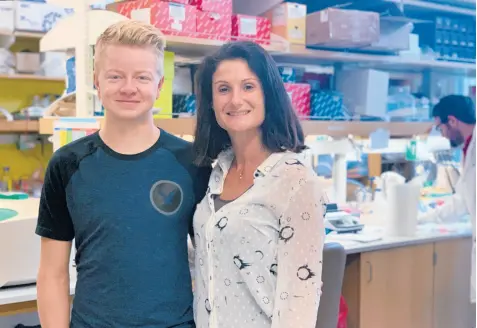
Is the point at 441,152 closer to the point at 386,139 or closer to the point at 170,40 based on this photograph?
the point at 386,139

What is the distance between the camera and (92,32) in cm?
233

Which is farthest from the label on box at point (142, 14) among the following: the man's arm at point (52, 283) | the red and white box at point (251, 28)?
the man's arm at point (52, 283)

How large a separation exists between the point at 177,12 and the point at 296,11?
71cm

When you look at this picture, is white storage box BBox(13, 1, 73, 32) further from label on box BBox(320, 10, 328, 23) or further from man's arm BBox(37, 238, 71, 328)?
man's arm BBox(37, 238, 71, 328)

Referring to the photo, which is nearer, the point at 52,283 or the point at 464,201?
the point at 52,283

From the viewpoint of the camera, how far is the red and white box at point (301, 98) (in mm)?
2982

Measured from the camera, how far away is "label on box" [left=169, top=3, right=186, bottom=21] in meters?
2.39

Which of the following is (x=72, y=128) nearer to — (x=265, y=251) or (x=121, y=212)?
(x=121, y=212)

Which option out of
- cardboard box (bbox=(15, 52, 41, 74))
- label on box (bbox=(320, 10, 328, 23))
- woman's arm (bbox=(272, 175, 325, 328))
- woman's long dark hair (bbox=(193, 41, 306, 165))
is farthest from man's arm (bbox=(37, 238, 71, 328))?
cardboard box (bbox=(15, 52, 41, 74))

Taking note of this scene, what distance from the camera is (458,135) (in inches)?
128

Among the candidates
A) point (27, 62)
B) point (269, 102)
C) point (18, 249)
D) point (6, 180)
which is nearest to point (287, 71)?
point (269, 102)

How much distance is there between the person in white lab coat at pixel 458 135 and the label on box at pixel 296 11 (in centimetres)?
96

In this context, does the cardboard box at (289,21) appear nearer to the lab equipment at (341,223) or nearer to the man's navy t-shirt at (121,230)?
the lab equipment at (341,223)

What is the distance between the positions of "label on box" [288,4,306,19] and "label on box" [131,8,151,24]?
78cm
